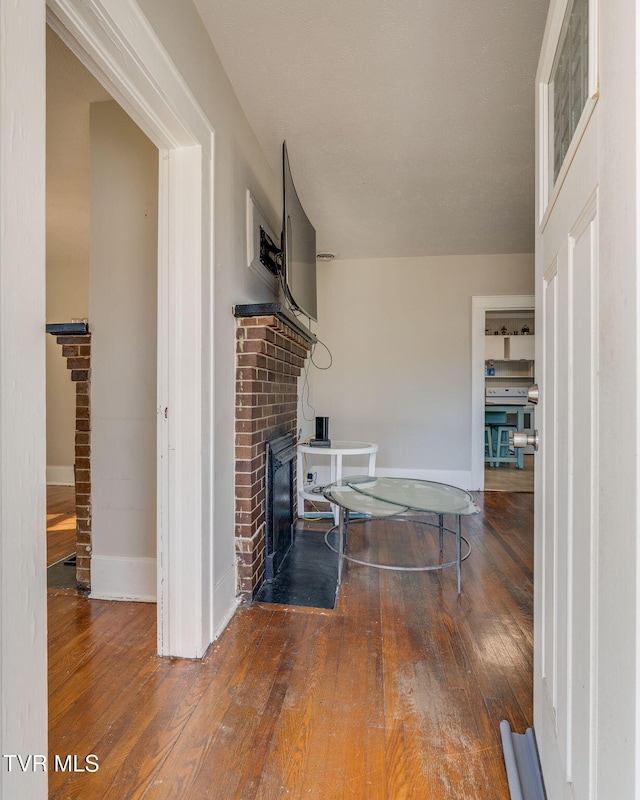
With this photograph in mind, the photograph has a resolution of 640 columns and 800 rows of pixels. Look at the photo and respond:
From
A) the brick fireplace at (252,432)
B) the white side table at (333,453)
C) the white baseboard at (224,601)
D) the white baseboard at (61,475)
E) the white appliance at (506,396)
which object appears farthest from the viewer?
the white appliance at (506,396)

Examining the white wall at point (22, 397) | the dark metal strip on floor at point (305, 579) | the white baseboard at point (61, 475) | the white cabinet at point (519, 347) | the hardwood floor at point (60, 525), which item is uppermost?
the white cabinet at point (519, 347)

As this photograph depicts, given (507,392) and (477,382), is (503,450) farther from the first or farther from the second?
(477,382)

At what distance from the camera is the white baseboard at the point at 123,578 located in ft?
6.12

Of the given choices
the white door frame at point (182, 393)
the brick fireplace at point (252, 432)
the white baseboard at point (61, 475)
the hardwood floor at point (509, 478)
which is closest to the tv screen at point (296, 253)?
the brick fireplace at point (252, 432)

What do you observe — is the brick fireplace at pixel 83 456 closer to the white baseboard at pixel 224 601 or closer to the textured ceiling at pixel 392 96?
the white baseboard at pixel 224 601

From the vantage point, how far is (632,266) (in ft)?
1.39

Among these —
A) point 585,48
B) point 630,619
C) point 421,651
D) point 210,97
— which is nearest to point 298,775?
point 421,651

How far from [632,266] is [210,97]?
1683 millimetres

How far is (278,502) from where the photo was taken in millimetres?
2273

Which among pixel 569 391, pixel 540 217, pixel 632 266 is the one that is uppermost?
pixel 540 217

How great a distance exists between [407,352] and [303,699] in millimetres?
3310

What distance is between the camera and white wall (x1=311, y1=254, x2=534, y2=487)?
4.03m

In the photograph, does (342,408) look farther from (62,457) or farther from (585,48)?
(585,48)

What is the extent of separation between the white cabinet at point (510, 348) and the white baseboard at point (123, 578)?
5.72 metres
